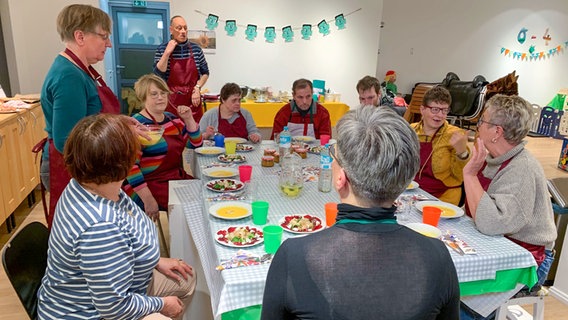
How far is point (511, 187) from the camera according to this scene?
1.80 m

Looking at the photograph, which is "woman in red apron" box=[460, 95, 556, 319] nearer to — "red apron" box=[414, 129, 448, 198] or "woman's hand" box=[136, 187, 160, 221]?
"red apron" box=[414, 129, 448, 198]

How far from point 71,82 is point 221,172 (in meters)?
0.96

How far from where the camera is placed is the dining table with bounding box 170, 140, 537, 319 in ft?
4.68

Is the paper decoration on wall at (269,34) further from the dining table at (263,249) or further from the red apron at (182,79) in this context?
the dining table at (263,249)

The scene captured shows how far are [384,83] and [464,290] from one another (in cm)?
719

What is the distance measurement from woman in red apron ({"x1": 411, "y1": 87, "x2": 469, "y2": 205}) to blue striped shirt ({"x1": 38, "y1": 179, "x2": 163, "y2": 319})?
1890mm

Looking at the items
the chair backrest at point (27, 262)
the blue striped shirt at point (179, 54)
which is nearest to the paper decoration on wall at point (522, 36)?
the blue striped shirt at point (179, 54)

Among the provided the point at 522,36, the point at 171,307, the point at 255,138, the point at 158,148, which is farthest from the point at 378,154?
the point at 522,36

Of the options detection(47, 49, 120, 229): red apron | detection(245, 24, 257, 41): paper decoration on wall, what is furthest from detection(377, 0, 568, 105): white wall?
detection(47, 49, 120, 229): red apron

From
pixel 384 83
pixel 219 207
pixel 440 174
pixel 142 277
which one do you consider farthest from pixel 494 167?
pixel 384 83

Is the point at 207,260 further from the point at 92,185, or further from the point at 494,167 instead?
the point at 494,167

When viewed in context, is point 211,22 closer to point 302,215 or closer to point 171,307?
point 302,215

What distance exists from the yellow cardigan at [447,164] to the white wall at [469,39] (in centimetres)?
658

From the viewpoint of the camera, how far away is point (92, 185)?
140 centimetres
